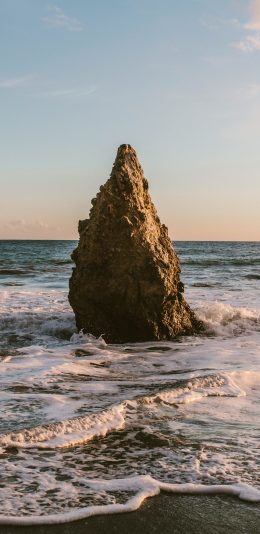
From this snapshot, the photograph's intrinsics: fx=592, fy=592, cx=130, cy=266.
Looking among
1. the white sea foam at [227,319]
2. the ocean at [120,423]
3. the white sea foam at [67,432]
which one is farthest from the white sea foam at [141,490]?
the white sea foam at [227,319]

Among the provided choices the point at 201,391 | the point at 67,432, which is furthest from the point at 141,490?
the point at 201,391

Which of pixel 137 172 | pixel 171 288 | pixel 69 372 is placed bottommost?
pixel 69 372

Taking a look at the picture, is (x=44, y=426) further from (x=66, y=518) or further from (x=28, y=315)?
(x=28, y=315)

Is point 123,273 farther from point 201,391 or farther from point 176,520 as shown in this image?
point 176,520

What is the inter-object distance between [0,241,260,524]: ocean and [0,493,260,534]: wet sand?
0.21ft

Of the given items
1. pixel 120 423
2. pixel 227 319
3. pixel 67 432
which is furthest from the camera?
pixel 227 319

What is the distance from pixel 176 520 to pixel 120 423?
1456 millimetres

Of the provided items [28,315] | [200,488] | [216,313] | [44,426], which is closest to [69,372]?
[44,426]

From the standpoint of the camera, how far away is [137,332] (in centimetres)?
814

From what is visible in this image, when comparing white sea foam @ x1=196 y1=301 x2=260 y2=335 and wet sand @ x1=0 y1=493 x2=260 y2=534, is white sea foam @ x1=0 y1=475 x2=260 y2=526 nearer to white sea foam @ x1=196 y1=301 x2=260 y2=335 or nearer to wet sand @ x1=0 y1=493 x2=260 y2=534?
wet sand @ x1=0 y1=493 x2=260 y2=534

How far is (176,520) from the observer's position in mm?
2846

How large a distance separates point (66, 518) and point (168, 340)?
542 centimetres

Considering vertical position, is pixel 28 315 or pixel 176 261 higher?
pixel 176 261

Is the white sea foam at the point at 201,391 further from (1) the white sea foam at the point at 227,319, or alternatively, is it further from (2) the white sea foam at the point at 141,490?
(1) the white sea foam at the point at 227,319
